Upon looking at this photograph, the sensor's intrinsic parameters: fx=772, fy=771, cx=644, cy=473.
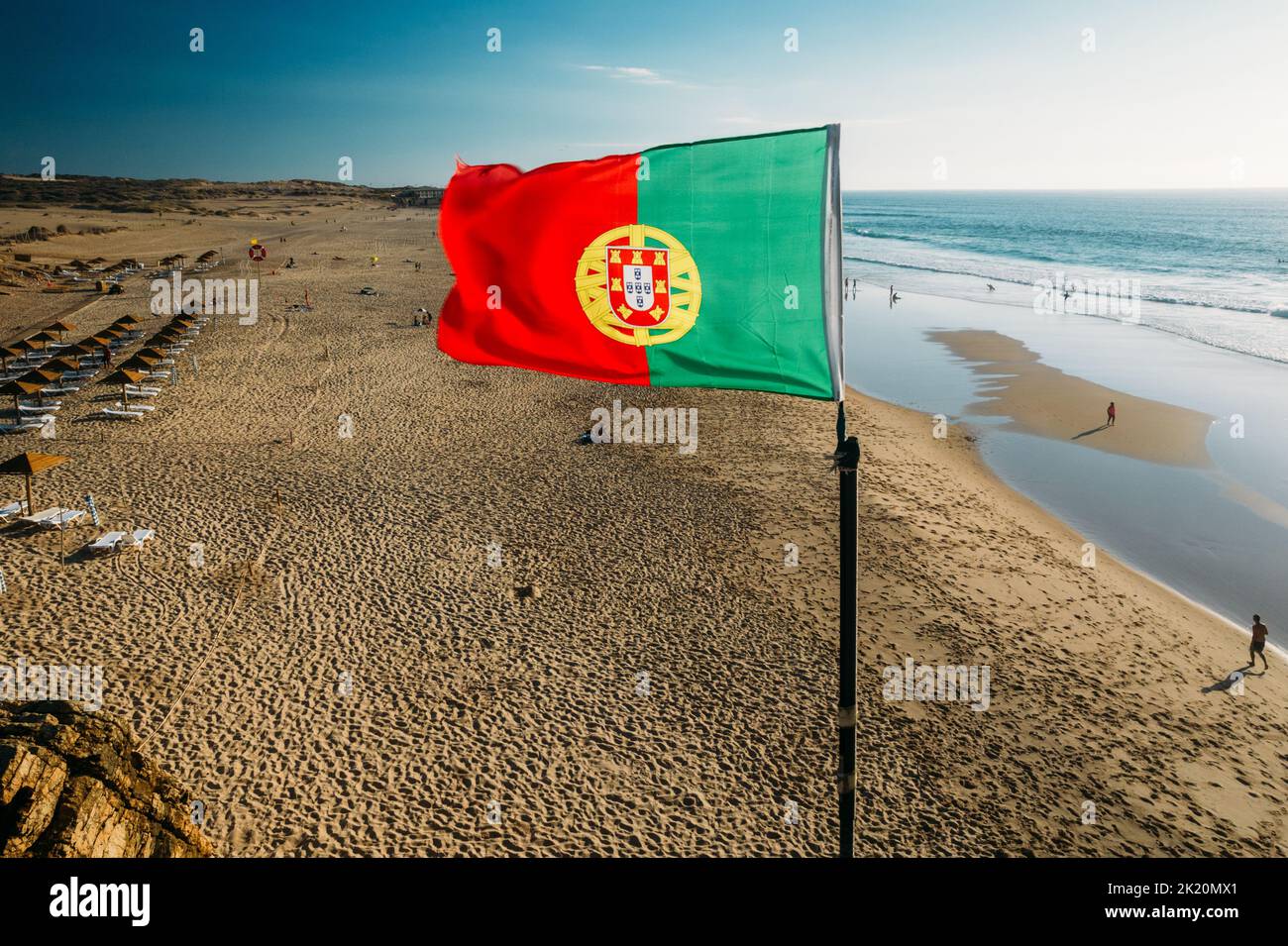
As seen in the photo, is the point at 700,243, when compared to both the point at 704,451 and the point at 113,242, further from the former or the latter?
the point at 113,242

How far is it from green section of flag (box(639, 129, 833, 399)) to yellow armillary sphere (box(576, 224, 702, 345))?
0.26ft

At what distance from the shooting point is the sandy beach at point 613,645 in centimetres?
1012

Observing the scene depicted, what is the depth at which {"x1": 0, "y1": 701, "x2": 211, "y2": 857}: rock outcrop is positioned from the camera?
231 inches

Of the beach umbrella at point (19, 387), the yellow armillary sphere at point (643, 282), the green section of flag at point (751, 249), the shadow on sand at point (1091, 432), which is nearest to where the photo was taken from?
the green section of flag at point (751, 249)

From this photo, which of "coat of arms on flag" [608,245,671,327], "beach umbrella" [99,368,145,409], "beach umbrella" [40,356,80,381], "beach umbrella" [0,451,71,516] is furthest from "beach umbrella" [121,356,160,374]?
"coat of arms on flag" [608,245,671,327]

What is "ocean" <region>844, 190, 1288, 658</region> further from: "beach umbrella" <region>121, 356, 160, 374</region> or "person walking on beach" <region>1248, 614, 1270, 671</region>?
"beach umbrella" <region>121, 356, 160, 374</region>

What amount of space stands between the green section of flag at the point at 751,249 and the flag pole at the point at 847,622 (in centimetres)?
86

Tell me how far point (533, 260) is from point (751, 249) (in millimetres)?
1970

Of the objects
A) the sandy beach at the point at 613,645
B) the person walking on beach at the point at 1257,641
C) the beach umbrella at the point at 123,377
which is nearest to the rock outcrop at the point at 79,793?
the sandy beach at the point at 613,645

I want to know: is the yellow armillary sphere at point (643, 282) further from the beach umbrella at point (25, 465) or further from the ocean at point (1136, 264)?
the ocean at point (1136, 264)

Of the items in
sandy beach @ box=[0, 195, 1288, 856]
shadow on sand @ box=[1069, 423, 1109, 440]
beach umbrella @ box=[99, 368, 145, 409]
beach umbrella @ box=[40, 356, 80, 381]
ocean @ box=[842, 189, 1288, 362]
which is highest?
ocean @ box=[842, 189, 1288, 362]

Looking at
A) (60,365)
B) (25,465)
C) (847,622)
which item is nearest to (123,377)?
(60,365)

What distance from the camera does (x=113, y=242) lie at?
250 feet

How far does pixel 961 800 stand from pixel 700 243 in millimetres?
8500
